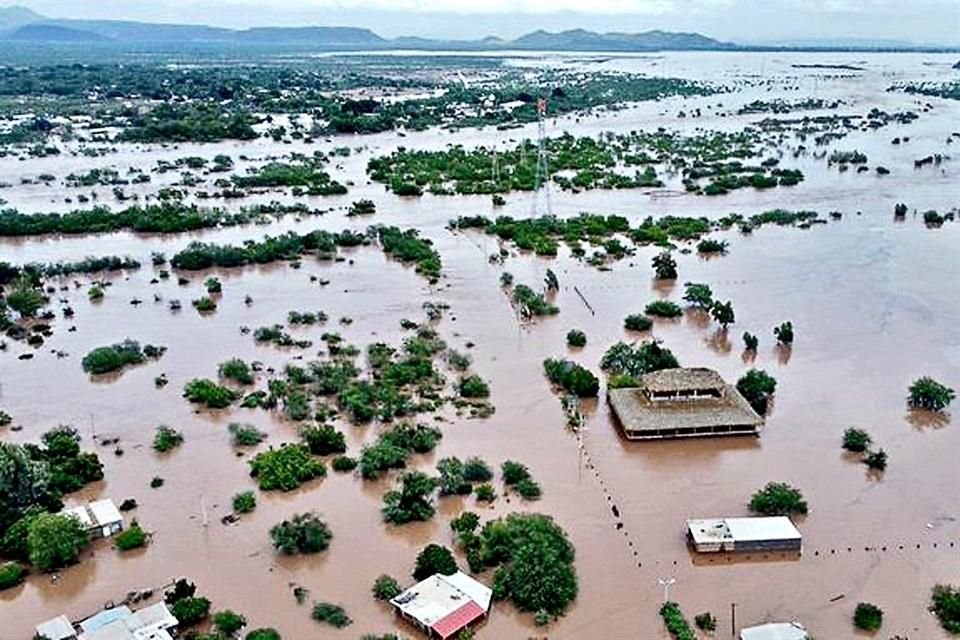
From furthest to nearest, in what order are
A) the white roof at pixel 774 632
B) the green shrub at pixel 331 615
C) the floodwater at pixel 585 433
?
the floodwater at pixel 585 433 → the green shrub at pixel 331 615 → the white roof at pixel 774 632

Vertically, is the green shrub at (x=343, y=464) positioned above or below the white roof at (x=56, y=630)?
above

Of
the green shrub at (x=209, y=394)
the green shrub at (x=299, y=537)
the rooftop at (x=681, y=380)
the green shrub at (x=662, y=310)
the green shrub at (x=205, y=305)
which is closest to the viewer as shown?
the green shrub at (x=299, y=537)

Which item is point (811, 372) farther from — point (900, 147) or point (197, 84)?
point (197, 84)

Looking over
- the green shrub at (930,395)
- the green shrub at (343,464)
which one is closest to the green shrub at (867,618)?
the green shrub at (930,395)

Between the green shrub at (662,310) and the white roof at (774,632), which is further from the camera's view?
the green shrub at (662,310)

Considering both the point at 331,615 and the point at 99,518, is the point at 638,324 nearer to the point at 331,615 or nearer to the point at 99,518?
the point at 331,615

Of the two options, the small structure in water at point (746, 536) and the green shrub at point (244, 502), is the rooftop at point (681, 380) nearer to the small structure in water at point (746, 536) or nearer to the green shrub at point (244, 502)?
the small structure in water at point (746, 536)

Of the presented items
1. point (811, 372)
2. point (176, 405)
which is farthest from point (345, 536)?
point (811, 372)
